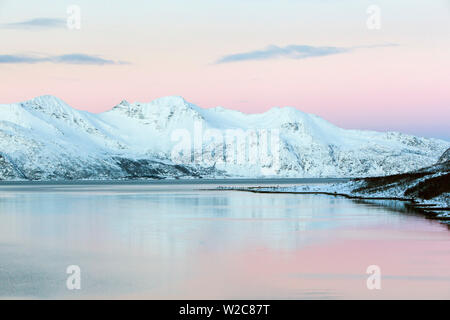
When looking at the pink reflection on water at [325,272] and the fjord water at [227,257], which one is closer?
the pink reflection on water at [325,272]

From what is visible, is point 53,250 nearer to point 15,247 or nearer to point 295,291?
point 15,247

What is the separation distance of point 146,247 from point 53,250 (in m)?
5.19

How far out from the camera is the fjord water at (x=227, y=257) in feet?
82.7

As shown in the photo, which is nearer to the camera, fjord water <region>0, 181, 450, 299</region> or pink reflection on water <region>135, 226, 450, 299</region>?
pink reflection on water <region>135, 226, 450, 299</region>

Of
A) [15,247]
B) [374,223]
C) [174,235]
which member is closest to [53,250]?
[15,247]

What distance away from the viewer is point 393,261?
32.2 m

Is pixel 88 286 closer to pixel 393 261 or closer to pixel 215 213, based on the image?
pixel 393 261

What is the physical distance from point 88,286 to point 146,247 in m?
12.1

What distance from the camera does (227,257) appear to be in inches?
1335

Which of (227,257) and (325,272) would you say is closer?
(325,272)

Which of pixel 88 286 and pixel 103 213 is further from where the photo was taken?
pixel 103 213

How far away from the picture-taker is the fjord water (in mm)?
25203
